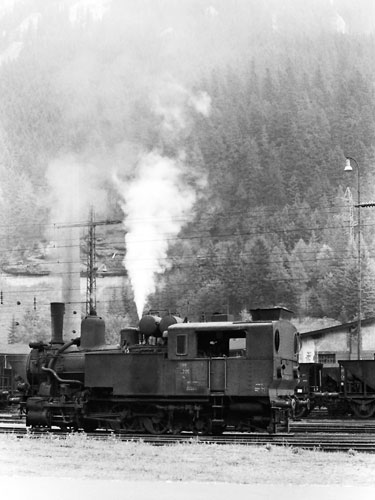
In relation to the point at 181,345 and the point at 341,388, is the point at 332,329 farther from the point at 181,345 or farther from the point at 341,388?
the point at 181,345

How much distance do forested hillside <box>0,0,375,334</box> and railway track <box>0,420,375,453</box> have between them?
322 inches

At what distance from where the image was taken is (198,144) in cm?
6375

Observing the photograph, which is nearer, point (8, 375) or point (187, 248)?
point (8, 375)

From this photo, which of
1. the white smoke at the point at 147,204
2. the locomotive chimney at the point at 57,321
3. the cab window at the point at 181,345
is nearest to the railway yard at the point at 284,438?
the cab window at the point at 181,345

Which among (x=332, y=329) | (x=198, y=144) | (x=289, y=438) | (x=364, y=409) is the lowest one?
(x=364, y=409)

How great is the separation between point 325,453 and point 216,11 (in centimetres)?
4204

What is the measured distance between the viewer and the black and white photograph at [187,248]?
13.9 metres

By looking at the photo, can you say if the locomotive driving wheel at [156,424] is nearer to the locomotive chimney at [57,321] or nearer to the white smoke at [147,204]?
the locomotive chimney at [57,321]

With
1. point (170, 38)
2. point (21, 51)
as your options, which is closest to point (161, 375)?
point (21, 51)

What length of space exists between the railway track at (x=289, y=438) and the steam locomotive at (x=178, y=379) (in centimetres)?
41

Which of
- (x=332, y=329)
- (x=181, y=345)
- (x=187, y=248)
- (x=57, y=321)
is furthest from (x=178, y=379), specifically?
(x=187, y=248)

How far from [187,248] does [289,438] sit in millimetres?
49738

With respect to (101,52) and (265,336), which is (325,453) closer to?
(265,336)

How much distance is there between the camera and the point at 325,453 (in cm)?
1330
